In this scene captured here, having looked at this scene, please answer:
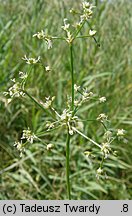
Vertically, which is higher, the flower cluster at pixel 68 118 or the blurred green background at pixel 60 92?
the blurred green background at pixel 60 92

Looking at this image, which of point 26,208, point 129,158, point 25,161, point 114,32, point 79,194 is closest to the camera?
point 26,208

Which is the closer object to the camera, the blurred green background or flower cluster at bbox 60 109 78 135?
flower cluster at bbox 60 109 78 135

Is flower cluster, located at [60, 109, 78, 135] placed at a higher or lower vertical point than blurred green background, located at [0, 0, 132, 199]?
lower

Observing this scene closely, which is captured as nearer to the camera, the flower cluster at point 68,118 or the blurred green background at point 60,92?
the flower cluster at point 68,118

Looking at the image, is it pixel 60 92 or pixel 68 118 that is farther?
pixel 60 92

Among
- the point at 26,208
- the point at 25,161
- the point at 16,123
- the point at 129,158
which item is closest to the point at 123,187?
the point at 129,158

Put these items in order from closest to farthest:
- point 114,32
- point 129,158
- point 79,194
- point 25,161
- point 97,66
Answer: point 79,194 < point 25,161 < point 129,158 < point 97,66 < point 114,32

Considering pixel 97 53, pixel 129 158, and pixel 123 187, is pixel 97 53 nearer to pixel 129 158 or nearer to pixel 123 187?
Answer: pixel 129 158

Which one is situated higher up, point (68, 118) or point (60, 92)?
point (60, 92)
